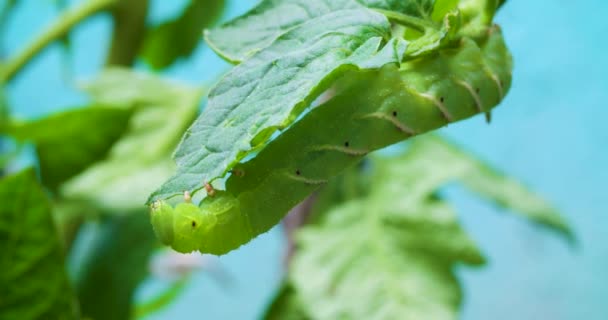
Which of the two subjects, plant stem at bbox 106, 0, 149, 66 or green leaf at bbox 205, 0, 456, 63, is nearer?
green leaf at bbox 205, 0, 456, 63

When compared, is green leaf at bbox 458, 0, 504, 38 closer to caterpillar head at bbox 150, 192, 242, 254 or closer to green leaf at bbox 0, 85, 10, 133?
caterpillar head at bbox 150, 192, 242, 254

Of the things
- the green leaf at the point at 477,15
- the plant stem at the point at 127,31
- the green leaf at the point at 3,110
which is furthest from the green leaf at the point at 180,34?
the green leaf at the point at 477,15

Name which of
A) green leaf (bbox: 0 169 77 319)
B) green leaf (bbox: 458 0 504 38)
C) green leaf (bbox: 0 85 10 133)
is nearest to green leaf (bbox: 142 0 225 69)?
green leaf (bbox: 0 85 10 133)

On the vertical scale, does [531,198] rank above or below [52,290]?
below

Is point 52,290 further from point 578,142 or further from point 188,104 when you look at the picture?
point 578,142

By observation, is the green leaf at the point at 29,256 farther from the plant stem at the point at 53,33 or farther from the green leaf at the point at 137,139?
the plant stem at the point at 53,33

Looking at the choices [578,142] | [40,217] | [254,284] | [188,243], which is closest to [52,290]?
[40,217]

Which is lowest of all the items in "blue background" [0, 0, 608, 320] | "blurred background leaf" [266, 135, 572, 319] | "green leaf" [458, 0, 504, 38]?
"blue background" [0, 0, 608, 320]
